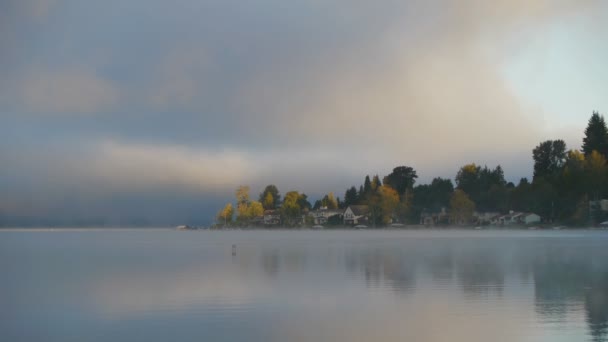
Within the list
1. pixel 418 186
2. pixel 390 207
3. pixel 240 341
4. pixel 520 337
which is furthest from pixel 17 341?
pixel 418 186

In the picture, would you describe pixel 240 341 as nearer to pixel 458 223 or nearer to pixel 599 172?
pixel 599 172

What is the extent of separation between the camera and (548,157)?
162 m

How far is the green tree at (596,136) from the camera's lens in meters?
150

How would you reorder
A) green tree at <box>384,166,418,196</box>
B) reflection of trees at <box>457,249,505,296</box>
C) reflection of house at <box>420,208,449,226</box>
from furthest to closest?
green tree at <box>384,166,418,196</box> → reflection of house at <box>420,208,449,226</box> → reflection of trees at <box>457,249,505,296</box>

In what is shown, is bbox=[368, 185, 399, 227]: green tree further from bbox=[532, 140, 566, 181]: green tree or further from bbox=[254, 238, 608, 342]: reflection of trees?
bbox=[254, 238, 608, 342]: reflection of trees

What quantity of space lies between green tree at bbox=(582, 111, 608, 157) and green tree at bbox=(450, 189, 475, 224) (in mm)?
30916

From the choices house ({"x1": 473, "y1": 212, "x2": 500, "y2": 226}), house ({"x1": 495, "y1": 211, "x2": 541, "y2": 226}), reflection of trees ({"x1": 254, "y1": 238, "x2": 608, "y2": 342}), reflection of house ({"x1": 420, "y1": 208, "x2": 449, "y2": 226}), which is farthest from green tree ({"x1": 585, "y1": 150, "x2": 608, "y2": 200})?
reflection of trees ({"x1": 254, "y1": 238, "x2": 608, "y2": 342})

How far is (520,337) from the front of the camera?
16.6 m

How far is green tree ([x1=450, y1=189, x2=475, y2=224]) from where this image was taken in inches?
6531

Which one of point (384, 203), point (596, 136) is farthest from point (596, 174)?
point (384, 203)

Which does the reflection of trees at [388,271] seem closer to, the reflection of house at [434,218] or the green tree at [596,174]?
the green tree at [596,174]

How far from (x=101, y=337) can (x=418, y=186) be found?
176 meters

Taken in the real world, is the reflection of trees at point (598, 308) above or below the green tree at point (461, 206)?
below

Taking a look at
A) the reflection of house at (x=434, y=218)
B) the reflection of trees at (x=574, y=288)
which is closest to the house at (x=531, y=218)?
the reflection of house at (x=434, y=218)
